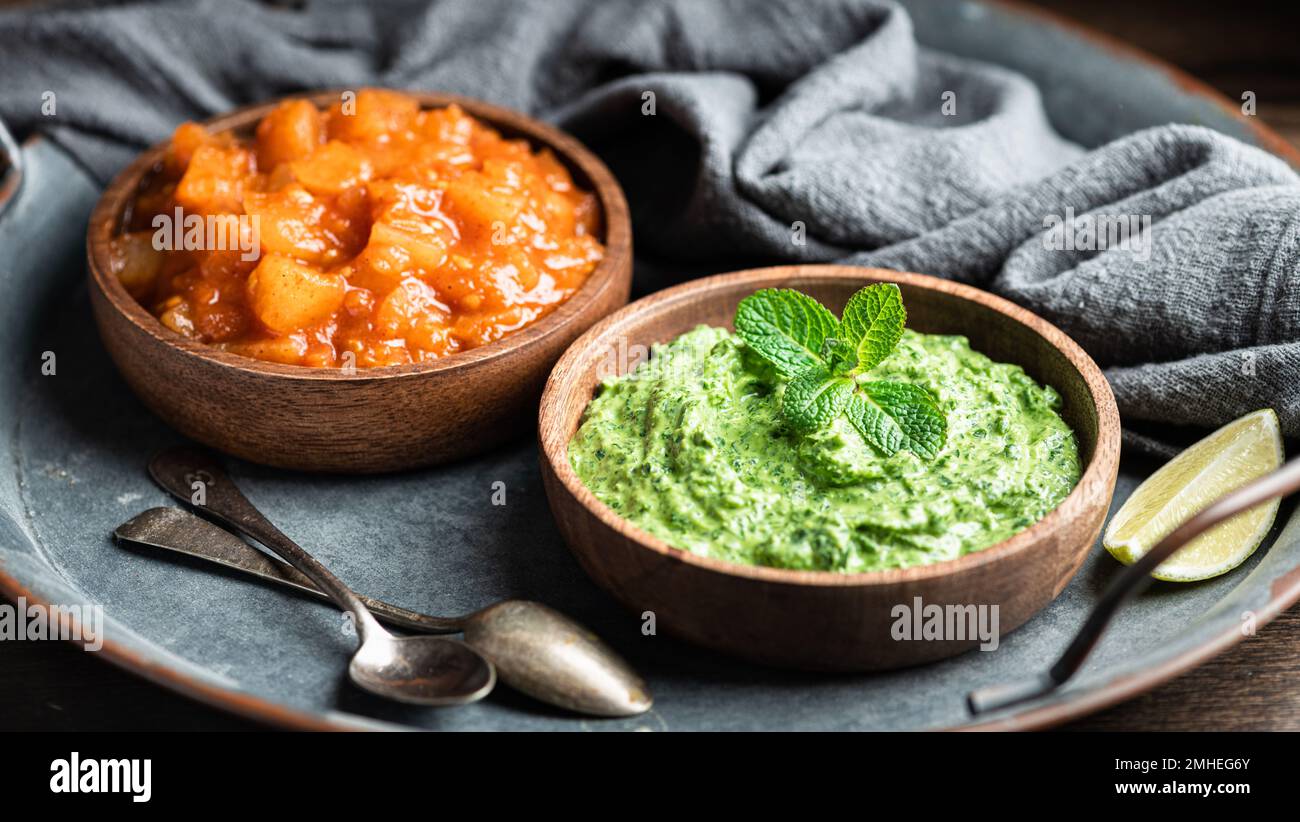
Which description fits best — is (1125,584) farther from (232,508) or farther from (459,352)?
(232,508)

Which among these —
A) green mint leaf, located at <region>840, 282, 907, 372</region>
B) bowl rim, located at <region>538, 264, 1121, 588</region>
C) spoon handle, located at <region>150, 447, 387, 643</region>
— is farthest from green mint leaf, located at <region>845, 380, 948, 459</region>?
spoon handle, located at <region>150, 447, 387, 643</region>

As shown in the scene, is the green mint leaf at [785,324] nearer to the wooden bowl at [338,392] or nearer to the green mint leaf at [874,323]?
the green mint leaf at [874,323]

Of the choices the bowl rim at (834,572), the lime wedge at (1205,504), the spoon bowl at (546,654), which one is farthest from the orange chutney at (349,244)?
the lime wedge at (1205,504)

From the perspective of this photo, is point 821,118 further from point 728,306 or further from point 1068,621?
point 1068,621

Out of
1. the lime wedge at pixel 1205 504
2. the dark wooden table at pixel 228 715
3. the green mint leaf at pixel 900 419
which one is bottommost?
the dark wooden table at pixel 228 715

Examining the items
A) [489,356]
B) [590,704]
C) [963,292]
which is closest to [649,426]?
[489,356]

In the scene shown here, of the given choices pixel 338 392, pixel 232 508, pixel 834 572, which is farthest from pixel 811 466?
pixel 232 508

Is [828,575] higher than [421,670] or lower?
higher
